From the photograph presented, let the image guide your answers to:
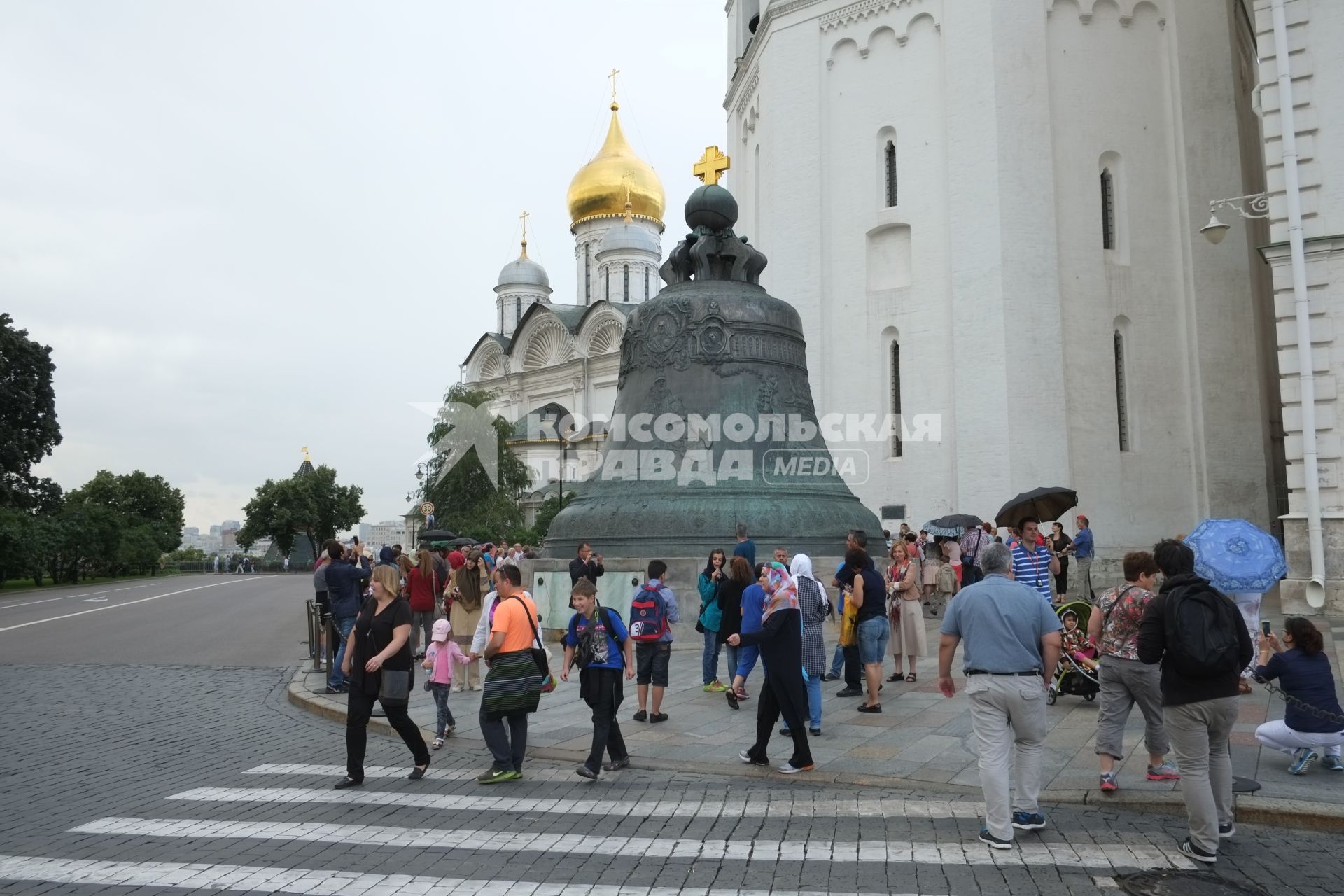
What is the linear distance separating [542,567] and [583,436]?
39786 millimetres

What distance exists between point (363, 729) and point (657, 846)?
2.38m

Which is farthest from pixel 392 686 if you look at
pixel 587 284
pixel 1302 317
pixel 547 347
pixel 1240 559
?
pixel 587 284

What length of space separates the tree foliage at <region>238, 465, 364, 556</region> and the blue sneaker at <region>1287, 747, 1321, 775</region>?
7696 cm

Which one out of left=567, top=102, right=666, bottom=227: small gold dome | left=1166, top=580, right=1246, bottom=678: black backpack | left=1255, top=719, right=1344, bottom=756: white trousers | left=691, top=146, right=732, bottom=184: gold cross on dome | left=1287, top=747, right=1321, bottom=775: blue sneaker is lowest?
left=1287, top=747, right=1321, bottom=775: blue sneaker

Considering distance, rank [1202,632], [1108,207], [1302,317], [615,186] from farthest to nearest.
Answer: [615,186]
[1108,207]
[1302,317]
[1202,632]

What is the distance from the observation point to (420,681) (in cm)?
1090

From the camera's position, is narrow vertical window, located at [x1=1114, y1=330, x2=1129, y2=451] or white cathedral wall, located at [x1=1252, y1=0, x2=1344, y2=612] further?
narrow vertical window, located at [x1=1114, y1=330, x2=1129, y2=451]

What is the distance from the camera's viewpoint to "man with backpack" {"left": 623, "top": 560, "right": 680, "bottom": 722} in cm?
779

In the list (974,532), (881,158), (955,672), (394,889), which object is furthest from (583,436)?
(394,889)

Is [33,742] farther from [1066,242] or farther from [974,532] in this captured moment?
[1066,242]

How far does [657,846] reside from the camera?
16.1 feet

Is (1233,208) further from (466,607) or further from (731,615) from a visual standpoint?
(466,607)

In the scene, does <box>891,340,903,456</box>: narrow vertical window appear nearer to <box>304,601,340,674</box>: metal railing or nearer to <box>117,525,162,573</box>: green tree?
<box>304,601,340,674</box>: metal railing

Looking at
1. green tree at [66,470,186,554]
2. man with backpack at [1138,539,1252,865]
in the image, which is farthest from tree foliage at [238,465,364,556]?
man with backpack at [1138,539,1252,865]
